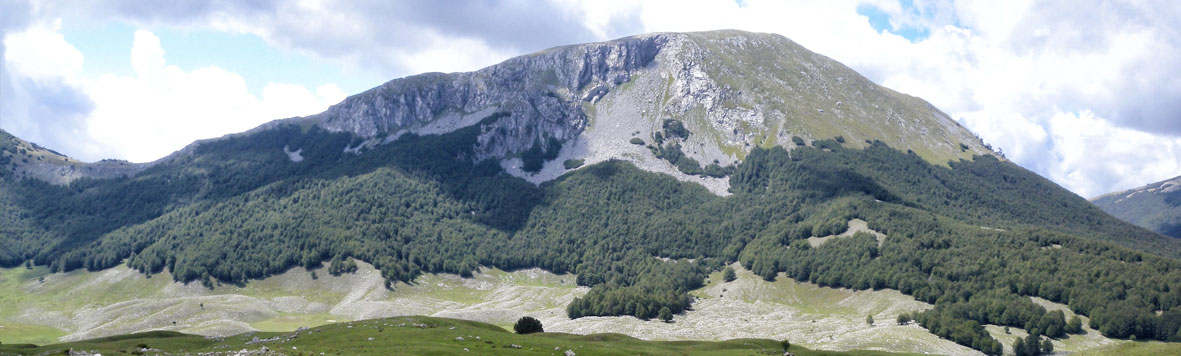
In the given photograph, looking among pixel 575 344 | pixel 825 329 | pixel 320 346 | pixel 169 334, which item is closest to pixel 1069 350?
pixel 825 329

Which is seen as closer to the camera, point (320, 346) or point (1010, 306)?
point (320, 346)

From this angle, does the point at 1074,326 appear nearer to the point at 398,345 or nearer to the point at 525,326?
the point at 525,326

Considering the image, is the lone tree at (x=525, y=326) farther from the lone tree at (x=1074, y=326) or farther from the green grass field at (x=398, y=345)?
the lone tree at (x=1074, y=326)

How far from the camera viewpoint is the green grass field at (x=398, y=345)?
90250 millimetres

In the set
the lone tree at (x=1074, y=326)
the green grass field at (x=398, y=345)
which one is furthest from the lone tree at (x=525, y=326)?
the lone tree at (x=1074, y=326)

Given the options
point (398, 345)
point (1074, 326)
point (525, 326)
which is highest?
point (1074, 326)

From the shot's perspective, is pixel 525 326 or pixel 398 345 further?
pixel 525 326

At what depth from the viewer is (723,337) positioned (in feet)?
552

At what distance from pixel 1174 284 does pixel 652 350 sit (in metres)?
161

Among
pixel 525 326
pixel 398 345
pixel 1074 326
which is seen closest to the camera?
pixel 398 345

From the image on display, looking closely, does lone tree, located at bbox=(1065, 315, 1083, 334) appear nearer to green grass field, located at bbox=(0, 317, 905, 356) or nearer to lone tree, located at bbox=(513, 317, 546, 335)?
green grass field, located at bbox=(0, 317, 905, 356)

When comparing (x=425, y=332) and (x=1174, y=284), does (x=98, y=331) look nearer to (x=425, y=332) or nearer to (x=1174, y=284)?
(x=425, y=332)

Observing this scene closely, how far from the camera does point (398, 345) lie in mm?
95688

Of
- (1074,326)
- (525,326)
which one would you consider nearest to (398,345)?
(525,326)
